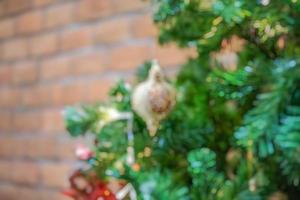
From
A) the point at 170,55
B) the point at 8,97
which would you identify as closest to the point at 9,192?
the point at 8,97

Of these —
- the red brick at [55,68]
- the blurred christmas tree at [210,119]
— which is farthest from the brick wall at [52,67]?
the blurred christmas tree at [210,119]

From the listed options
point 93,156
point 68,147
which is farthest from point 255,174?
point 68,147

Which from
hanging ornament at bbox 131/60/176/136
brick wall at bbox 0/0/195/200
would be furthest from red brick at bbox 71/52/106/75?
hanging ornament at bbox 131/60/176/136

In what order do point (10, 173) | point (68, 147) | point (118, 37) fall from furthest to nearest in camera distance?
point (10, 173) → point (68, 147) → point (118, 37)

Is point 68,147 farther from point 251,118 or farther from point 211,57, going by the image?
point 251,118

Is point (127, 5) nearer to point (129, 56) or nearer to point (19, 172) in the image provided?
point (129, 56)

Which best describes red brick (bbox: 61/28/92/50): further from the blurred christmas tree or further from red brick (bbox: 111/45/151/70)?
the blurred christmas tree
